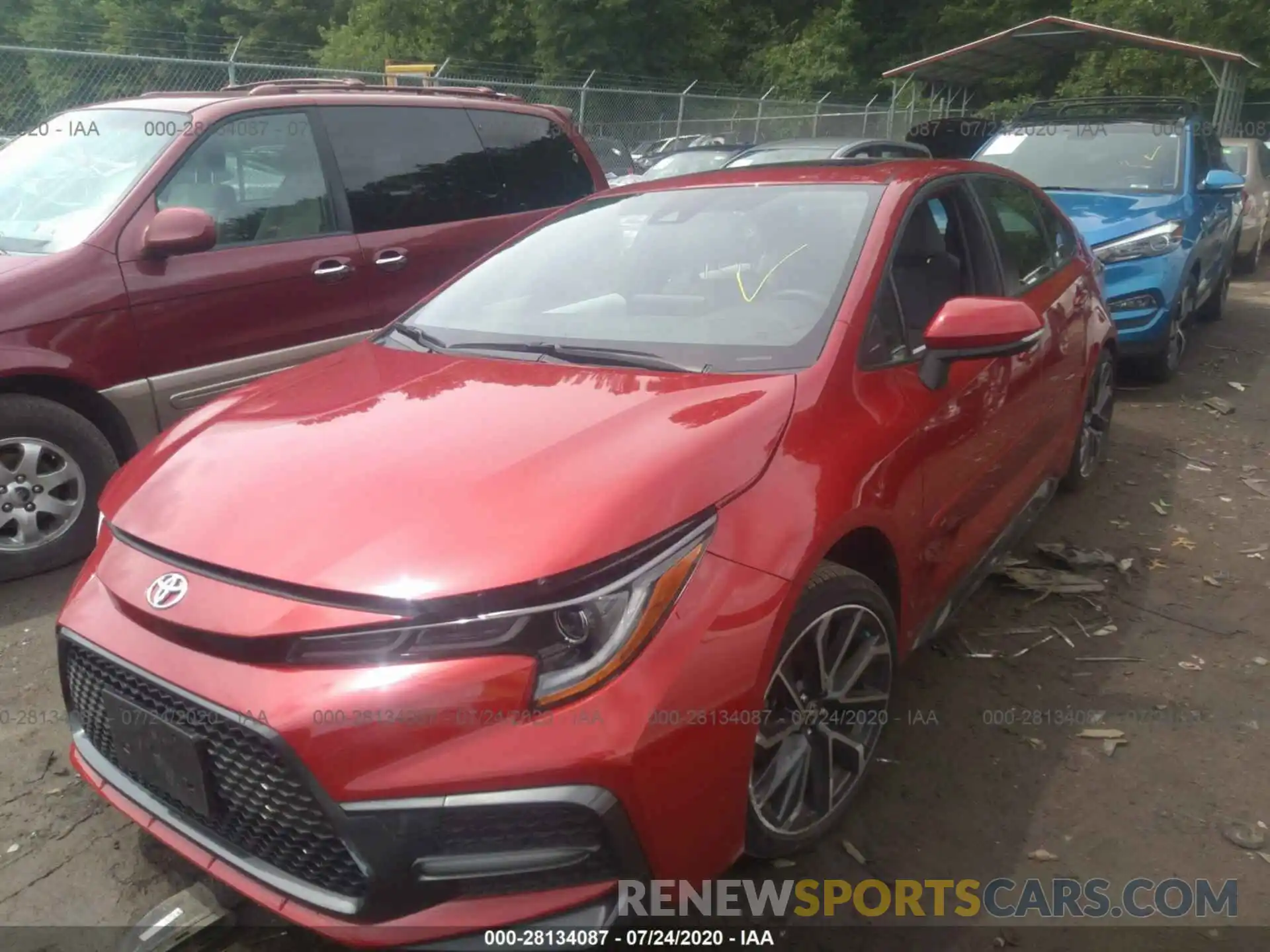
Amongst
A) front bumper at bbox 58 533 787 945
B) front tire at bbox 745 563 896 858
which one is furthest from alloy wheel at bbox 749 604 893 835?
front bumper at bbox 58 533 787 945

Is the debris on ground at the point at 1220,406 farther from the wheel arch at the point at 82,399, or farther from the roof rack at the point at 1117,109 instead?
the wheel arch at the point at 82,399

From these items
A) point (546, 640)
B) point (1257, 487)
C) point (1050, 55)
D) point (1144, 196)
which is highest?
point (1050, 55)

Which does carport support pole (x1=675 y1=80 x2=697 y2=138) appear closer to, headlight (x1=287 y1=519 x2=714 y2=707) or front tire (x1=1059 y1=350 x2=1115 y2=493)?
front tire (x1=1059 y1=350 x2=1115 y2=493)

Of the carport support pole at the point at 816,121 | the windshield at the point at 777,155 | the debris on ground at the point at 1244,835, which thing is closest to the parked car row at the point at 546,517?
the debris on ground at the point at 1244,835

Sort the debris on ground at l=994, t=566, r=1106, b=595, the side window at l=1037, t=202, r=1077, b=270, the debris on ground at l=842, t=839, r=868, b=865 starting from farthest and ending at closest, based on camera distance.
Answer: the side window at l=1037, t=202, r=1077, b=270 < the debris on ground at l=994, t=566, r=1106, b=595 < the debris on ground at l=842, t=839, r=868, b=865

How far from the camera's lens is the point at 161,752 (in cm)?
191

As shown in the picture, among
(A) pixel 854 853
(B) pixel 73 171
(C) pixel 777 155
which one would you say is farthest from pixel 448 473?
(C) pixel 777 155

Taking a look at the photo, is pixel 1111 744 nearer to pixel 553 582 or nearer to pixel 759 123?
pixel 553 582

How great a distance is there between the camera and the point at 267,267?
14.4 feet

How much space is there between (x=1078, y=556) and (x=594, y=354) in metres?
2.50

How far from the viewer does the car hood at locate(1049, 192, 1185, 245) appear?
6.36 metres

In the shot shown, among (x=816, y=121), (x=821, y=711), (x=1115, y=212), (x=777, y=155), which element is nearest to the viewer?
(x=821, y=711)

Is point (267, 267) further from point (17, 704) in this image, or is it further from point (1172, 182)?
point (1172, 182)

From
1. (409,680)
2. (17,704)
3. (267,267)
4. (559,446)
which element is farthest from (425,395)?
(267,267)
